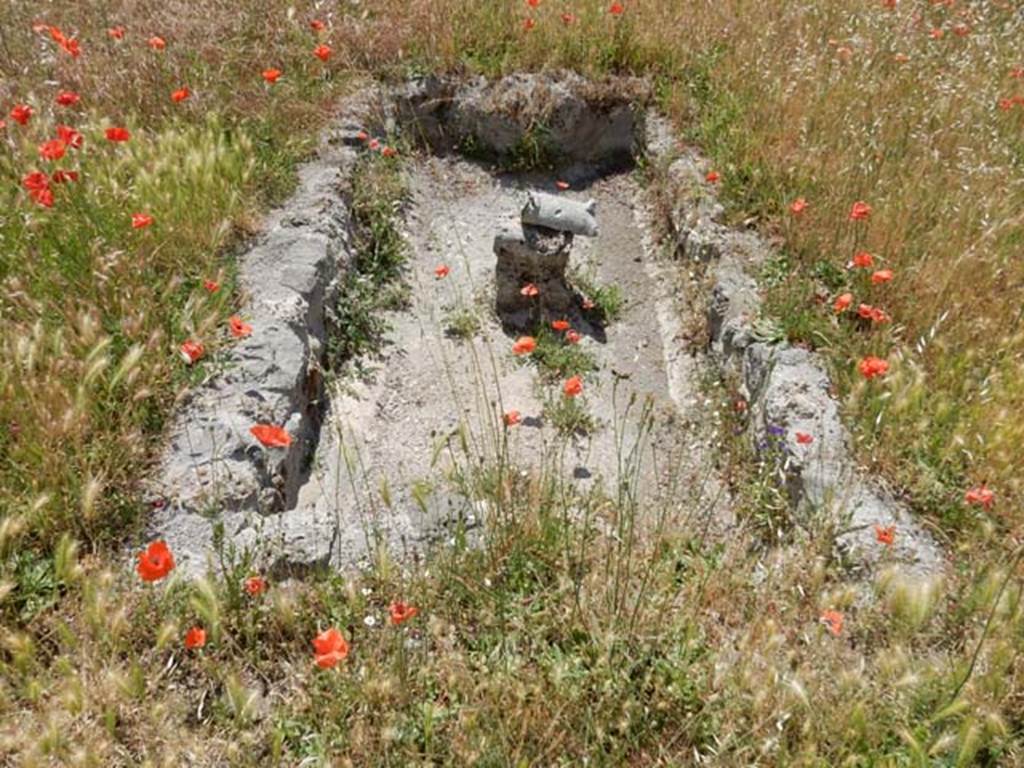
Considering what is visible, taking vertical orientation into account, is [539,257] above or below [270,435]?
below

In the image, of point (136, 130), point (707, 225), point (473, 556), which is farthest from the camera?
point (707, 225)

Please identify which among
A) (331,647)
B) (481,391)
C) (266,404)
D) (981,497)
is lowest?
(481,391)

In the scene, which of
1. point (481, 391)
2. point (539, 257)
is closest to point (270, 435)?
point (481, 391)

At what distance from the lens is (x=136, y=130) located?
194 inches

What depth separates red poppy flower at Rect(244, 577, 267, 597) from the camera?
99.3 inches

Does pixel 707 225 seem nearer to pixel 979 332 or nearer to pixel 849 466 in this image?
pixel 979 332

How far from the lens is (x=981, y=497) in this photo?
9.50 feet

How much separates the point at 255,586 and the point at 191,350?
1.29 m

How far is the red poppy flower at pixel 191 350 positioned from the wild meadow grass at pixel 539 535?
0.32 ft

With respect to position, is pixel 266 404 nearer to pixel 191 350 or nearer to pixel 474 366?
pixel 191 350

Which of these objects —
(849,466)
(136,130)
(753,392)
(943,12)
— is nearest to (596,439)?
(753,392)

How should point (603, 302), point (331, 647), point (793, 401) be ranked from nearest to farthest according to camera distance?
point (331, 647) → point (793, 401) → point (603, 302)

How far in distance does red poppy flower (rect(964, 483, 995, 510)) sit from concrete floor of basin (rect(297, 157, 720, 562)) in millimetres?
1014

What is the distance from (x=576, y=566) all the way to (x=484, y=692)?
0.68 metres
